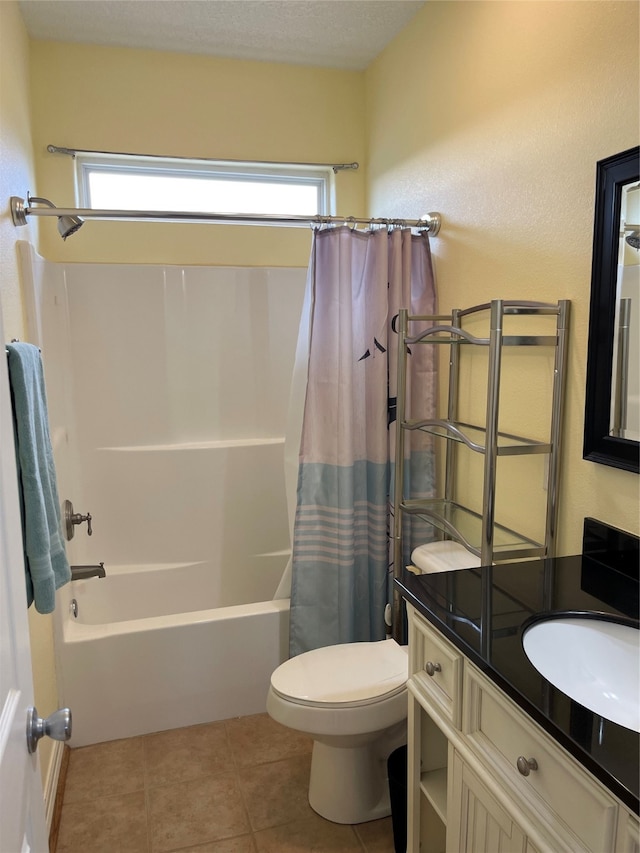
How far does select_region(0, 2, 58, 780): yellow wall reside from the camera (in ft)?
6.19

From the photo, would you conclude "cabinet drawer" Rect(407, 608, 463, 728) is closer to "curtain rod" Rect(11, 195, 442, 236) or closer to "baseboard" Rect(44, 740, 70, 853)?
"baseboard" Rect(44, 740, 70, 853)

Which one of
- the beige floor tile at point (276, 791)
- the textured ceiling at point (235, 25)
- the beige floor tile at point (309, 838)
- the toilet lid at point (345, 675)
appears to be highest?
the textured ceiling at point (235, 25)

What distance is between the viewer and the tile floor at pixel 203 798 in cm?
181

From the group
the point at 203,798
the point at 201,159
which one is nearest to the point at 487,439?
the point at 203,798

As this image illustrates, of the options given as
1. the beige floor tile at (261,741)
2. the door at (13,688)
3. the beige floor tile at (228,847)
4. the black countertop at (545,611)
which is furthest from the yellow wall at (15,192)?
the black countertop at (545,611)

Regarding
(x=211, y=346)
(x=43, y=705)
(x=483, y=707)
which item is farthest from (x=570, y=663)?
(x=211, y=346)

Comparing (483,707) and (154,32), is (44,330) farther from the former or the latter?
(483,707)

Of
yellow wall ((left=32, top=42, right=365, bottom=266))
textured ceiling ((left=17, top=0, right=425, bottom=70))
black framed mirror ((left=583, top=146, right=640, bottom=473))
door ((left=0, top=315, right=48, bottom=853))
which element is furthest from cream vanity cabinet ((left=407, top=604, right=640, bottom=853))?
textured ceiling ((left=17, top=0, right=425, bottom=70))

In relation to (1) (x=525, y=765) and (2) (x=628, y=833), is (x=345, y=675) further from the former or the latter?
(2) (x=628, y=833)

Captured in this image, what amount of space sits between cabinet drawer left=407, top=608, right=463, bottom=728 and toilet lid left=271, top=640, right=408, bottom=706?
41 centimetres

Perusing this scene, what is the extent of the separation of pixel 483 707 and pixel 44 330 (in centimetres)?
210

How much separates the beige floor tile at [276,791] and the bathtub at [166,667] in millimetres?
316

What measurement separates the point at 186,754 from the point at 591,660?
1.56m

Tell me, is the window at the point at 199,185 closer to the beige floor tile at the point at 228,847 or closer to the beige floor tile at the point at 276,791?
the beige floor tile at the point at 276,791
